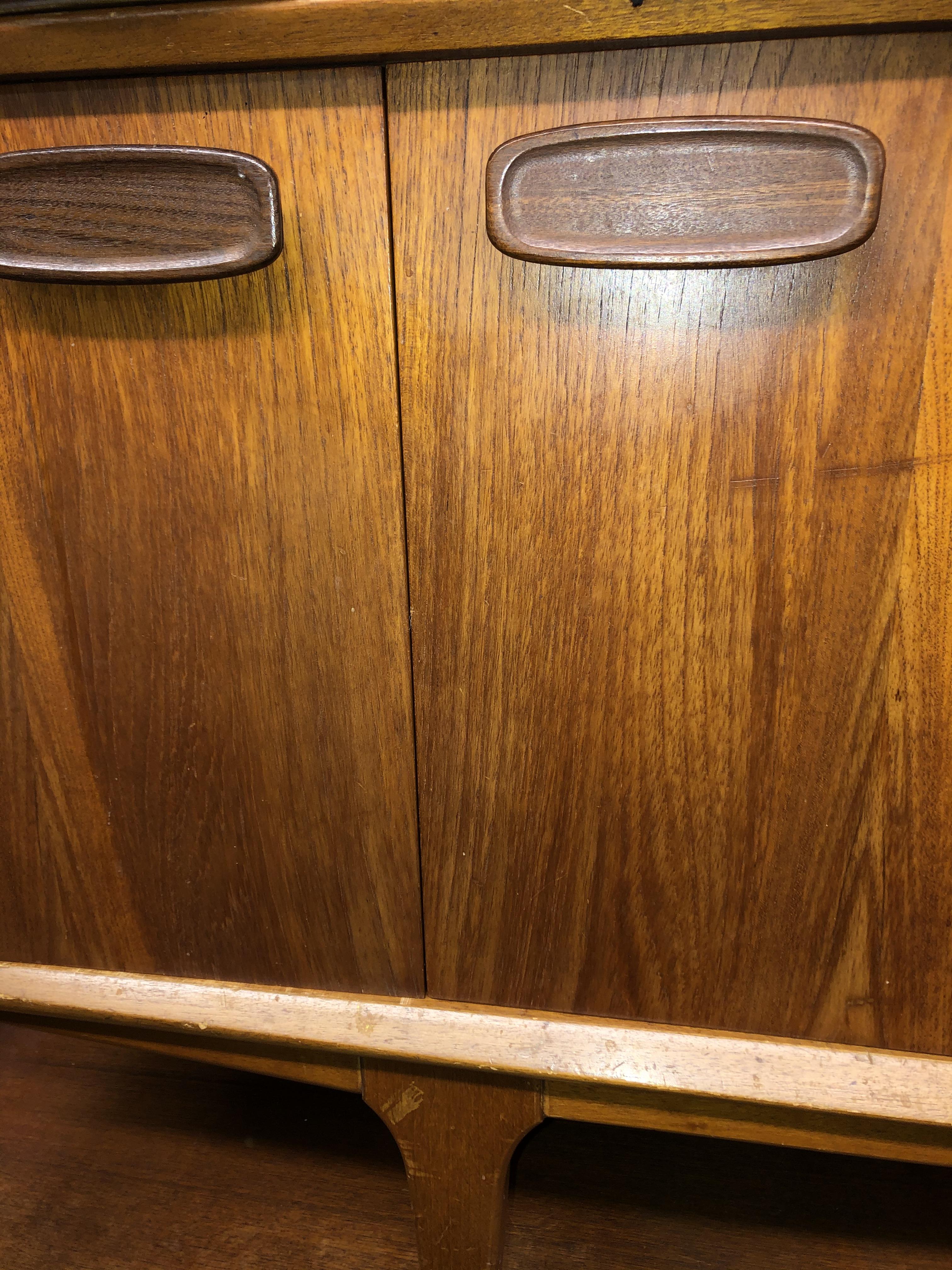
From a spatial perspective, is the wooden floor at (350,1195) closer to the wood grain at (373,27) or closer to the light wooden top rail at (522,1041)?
the light wooden top rail at (522,1041)

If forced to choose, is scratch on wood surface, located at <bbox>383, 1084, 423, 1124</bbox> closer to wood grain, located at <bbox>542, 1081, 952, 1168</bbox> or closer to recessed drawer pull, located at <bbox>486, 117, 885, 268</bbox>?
wood grain, located at <bbox>542, 1081, 952, 1168</bbox>

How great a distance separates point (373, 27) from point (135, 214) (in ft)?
0.51

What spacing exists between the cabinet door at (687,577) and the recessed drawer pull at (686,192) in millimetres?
20

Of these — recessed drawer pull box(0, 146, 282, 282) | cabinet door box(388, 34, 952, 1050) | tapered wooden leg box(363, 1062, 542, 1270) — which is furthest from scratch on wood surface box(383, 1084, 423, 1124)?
recessed drawer pull box(0, 146, 282, 282)

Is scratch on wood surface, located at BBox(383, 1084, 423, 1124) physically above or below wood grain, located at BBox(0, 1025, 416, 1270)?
above

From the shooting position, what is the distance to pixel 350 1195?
802mm

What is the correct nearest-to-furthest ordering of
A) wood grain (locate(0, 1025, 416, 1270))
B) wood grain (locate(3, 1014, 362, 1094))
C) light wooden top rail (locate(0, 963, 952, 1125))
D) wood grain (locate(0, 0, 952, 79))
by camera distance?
wood grain (locate(0, 0, 952, 79)) → light wooden top rail (locate(0, 963, 952, 1125)) → wood grain (locate(3, 1014, 362, 1094)) → wood grain (locate(0, 1025, 416, 1270))

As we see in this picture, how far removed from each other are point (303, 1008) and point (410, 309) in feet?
1.54

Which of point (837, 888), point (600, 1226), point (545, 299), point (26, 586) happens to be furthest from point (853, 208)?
point (600, 1226)

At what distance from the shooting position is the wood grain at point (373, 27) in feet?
1.28

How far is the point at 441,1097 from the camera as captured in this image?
2.03 ft

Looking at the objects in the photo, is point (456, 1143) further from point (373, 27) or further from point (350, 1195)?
point (373, 27)

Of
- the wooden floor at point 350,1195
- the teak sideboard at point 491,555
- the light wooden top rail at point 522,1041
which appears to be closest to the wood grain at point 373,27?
the teak sideboard at point 491,555

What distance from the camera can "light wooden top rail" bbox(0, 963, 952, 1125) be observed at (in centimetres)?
54
